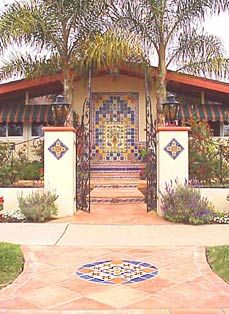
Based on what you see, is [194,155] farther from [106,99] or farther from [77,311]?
[77,311]

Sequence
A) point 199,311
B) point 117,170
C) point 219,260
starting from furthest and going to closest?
point 117,170, point 219,260, point 199,311

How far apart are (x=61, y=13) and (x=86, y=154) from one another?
14.8 ft

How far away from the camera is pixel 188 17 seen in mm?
13852

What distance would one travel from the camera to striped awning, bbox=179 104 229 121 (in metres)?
15.5

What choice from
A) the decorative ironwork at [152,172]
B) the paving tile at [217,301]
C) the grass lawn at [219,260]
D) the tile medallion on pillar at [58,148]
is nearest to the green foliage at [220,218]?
the decorative ironwork at [152,172]

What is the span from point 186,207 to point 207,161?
334cm

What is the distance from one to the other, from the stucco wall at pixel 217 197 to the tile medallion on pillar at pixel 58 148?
307 cm

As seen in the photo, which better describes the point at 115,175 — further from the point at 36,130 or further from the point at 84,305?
the point at 84,305

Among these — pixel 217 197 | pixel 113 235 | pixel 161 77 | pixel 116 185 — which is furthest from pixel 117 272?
pixel 161 77

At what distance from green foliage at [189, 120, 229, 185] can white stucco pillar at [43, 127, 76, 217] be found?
11.0 feet

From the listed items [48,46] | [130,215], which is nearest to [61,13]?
[48,46]

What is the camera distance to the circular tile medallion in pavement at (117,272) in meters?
5.22


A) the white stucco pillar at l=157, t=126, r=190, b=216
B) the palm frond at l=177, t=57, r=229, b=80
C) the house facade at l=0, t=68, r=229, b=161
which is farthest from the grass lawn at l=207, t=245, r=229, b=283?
the house facade at l=0, t=68, r=229, b=161

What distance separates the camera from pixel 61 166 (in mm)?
9805
